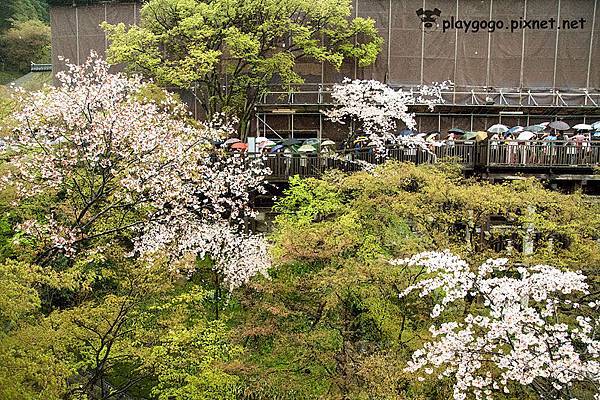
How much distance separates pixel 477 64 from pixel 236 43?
11.1 m

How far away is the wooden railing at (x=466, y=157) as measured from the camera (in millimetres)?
17812

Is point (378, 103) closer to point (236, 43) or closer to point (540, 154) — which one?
point (236, 43)

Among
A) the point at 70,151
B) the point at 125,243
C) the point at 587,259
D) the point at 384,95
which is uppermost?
the point at 384,95

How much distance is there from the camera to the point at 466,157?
60.6 ft

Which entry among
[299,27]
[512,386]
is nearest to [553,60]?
[299,27]

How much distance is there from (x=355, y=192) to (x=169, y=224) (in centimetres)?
518

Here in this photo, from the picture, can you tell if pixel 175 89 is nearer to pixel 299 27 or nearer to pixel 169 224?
pixel 299 27

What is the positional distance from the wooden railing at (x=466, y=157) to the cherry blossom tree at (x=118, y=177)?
118 inches

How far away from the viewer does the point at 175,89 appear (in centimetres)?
2470

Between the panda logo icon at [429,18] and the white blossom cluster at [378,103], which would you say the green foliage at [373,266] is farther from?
the panda logo icon at [429,18]

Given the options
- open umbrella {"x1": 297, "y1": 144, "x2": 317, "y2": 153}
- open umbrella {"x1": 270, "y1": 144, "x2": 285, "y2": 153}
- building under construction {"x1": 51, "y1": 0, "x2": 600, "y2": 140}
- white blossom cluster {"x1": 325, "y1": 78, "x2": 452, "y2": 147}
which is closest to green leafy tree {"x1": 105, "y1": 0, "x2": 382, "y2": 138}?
building under construction {"x1": 51, "y1": 0, "x2": 600, "y2": 140}

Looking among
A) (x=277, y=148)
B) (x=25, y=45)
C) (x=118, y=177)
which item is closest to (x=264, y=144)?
(x=277, y=148)

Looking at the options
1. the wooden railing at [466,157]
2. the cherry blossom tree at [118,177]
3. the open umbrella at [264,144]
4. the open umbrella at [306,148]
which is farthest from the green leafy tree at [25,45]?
the cherry blossom tree at [118,177]

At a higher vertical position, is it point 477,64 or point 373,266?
point 477,64
